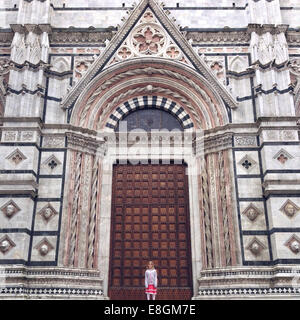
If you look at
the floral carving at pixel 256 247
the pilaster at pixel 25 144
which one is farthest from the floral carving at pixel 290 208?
the pilaster at pixel 25 144

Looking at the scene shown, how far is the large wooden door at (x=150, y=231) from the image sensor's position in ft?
38.2

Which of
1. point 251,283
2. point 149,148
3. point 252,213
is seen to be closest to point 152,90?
point 149,148

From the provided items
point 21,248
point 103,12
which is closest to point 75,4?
point 103,12

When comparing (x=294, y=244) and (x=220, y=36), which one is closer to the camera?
(x=294, y=244)

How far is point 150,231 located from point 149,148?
8.79 feet

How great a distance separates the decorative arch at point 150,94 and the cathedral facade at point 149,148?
0.04 meters

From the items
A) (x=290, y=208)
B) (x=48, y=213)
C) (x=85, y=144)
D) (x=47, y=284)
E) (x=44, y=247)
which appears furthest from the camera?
(x=85, y=144)

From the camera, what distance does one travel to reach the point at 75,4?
14.9 meters

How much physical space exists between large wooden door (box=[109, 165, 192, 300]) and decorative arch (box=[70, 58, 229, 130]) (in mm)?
1711

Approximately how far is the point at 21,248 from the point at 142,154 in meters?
4.62

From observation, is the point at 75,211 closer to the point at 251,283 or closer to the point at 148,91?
the point at 148,91

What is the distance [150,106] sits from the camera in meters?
13.7

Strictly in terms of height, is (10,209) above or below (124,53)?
below
